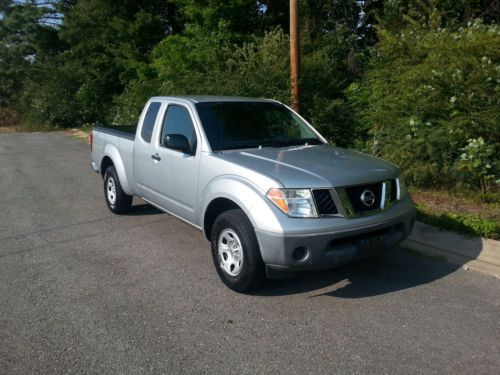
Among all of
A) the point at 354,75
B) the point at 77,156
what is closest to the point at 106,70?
the point at 77,156

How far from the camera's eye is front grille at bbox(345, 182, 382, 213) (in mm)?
3963

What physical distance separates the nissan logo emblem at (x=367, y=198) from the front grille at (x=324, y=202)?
30 centimetres

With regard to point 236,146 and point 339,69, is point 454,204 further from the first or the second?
point 339,69

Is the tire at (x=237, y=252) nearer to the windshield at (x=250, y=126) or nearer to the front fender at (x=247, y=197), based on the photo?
the front fender at (x=247, y=197)

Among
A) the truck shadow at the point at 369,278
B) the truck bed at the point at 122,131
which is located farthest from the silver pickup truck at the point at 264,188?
the truck bed at the point at 122,131

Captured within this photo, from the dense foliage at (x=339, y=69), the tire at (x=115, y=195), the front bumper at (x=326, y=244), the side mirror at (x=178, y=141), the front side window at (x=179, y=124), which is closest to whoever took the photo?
the front bumper at (x=326, y=244)

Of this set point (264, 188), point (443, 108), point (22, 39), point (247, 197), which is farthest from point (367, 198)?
point (22, 39)

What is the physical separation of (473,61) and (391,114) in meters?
1.72

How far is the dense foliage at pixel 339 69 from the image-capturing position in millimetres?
7145

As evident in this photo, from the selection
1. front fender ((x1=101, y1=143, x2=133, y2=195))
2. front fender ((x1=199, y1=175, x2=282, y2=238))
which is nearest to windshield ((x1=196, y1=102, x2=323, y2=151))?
front fender ((x1=199, y1=175, x2=282, y2=238))

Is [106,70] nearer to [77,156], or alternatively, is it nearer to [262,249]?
[77,156]

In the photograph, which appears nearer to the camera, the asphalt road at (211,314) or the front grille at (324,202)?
the asphalt road at (211,314)

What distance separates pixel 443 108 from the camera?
7434 mm

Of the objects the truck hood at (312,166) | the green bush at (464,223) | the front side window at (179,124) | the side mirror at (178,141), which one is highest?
the front side window at (179,124)
